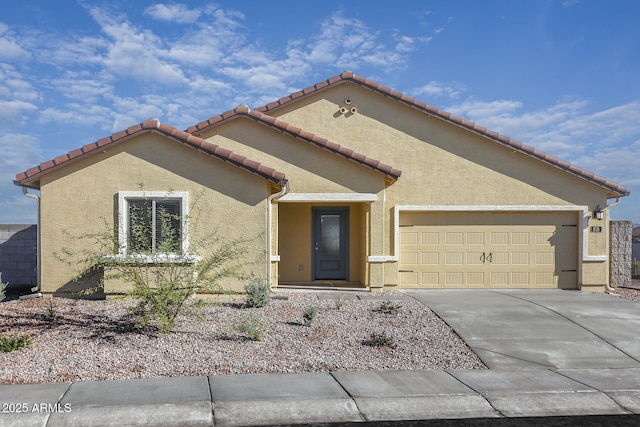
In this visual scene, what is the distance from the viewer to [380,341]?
8180mm

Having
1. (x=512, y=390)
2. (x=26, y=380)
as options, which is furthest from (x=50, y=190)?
(x=512, y=390)

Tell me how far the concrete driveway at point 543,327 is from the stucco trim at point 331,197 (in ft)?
8.58

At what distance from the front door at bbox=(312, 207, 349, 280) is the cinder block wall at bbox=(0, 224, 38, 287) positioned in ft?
24.8

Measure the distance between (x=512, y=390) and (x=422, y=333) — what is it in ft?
8.39

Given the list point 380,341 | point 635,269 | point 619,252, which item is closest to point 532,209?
point 619,252

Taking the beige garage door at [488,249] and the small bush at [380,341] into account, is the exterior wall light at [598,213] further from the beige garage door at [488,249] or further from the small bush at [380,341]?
the small bush at [380,341]

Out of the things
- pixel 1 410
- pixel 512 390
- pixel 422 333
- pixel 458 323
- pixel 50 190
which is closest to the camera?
pixel 1 410

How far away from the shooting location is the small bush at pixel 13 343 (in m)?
7.47

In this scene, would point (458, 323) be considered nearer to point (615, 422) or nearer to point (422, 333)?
point (422, 333)

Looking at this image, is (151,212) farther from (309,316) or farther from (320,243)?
(320,243)

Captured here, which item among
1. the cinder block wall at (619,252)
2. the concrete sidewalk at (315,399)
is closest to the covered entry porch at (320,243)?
the cinder block wall at (619,252)

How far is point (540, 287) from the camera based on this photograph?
46.6 feet

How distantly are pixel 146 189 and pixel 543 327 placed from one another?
28.2 ft

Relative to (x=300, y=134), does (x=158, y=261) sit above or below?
below
